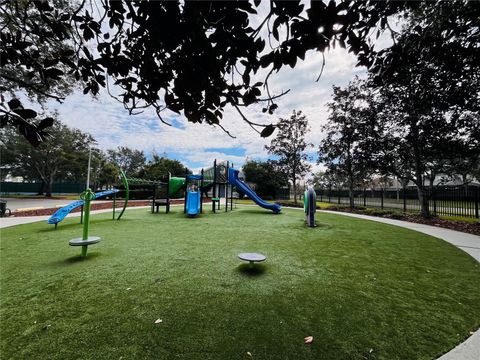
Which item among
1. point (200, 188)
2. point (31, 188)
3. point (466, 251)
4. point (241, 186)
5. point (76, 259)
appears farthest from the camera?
point (31, 188)

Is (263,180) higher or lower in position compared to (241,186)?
higher

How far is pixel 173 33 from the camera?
1.79 metres

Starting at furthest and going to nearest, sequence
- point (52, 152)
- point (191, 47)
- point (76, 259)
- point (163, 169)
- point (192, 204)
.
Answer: point (163, 169), point (52, 152), point (192, 204), point (76, 259), point (191, 47)

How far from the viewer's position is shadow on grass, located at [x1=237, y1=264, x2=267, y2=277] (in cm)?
429

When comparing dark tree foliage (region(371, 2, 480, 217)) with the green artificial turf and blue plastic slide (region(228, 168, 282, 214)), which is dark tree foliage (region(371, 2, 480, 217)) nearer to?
the green artificial turf

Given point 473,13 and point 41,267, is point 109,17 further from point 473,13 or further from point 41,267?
point 41,267

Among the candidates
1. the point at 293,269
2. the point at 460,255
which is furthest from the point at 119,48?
the point at 460,255

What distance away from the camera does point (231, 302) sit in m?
3.24

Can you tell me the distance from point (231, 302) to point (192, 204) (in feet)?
31.3

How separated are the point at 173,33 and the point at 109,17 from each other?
904 mm

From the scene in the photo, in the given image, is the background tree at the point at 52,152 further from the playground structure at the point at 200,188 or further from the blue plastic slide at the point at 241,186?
the blue plastic slide at the point at 241,186

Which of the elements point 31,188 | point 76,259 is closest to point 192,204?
point 76,259

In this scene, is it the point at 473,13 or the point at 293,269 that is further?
the point at 293,269

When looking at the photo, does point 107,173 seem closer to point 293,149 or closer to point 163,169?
point 163,169
